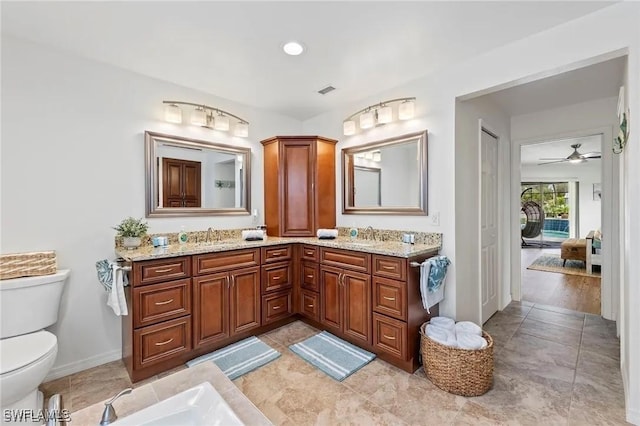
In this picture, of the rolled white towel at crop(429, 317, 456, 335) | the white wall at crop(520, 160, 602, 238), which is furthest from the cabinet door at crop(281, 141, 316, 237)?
the white wall at crop(520, 160, 602, 238)

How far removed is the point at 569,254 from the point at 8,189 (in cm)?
807

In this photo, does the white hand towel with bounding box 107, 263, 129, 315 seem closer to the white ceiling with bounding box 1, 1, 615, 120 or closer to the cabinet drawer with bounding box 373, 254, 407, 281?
the white ceiling with bounding box 1, 1, 615, 120

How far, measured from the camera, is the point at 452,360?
1971 millimetres

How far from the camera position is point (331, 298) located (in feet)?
9.11

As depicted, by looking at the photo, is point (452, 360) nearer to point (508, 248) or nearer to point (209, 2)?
point (508, 248)

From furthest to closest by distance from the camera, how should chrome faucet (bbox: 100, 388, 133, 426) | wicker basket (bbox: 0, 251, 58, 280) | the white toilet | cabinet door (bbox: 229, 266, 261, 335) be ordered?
cabinet door (bbox: 229, 266, 261, 335) < wicker basket (bbox: 0, 251, 58, 280) < the white toilet < chrome faucet (bbox: 100, 388, 133, 426)

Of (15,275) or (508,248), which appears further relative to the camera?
(508,248)

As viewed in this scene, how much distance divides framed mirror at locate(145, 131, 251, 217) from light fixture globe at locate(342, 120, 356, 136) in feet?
3.73

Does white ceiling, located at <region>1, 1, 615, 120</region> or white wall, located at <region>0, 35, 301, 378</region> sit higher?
white ceiling, located at <region>1, 1, 615, 120</region>

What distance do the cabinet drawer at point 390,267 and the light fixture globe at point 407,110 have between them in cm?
137

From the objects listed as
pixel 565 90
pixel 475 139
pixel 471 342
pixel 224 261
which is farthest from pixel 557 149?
pixel 224 261

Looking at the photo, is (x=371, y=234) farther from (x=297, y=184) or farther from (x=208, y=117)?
(x=208, y=117)

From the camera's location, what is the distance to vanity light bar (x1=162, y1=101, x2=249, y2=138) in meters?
2.72

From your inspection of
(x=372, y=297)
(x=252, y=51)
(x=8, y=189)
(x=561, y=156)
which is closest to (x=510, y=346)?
(x=372, y=297)
